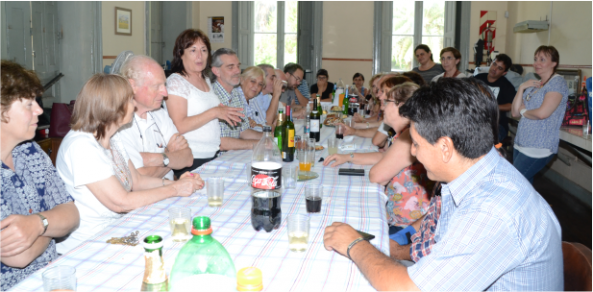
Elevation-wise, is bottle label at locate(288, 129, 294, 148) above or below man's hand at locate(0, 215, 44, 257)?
above

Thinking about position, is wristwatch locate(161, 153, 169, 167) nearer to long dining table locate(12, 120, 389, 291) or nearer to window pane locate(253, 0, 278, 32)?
long dining table locate(12, 120, 389, 291)

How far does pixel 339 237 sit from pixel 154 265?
2.17 feet

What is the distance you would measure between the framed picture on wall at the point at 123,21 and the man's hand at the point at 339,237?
5913 millimetres

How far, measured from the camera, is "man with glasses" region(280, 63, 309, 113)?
250 inches

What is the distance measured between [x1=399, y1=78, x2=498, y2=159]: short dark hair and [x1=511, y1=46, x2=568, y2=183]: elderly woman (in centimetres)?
322

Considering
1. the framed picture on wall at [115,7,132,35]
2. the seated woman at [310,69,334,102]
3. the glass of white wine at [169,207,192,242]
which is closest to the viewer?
the glass of white wine at [169,207,192,242]

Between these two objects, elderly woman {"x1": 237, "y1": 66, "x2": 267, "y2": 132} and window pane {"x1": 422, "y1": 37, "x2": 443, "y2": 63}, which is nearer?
elderly woman {"x1": 237, "y1": 66, "x2": 267, "y2": 132}

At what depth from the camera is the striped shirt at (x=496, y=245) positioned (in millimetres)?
1081

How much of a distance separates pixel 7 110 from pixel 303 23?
698 centimetres

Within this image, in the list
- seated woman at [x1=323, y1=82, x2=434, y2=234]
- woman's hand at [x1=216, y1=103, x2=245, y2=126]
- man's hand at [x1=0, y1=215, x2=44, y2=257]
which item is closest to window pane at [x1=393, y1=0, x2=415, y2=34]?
woman's hand at [x1=216, y1=103, x2=245, y2=126]

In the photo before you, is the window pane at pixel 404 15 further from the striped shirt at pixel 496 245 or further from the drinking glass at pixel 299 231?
the striped shirt at pixel 496 245

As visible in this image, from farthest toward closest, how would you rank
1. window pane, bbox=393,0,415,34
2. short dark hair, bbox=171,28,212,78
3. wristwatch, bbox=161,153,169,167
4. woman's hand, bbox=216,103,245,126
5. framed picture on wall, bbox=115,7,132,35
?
window pane, bbox=393,0,415,34 < framed picture on wall, bbox=115,7,132,35 < short dark hair, bbox=171,28,212,78 < woman's hand, bbox=216,103,245,126 < wristwatch, bbox=161,153,169,167

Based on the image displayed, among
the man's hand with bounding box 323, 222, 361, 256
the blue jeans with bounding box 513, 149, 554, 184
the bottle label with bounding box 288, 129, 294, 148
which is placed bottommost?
the blue jeans with bounding box 513, 149, 554, 184

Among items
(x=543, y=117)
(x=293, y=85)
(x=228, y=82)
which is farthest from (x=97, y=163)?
(x=293, y=85)
